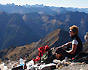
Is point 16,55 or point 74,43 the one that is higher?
point 74,43

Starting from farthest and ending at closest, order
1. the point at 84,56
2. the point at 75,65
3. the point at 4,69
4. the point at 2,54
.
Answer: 1. the point at 2,54
2. the point at 4,69
3. the point at 84,56
4. the point at 75,65

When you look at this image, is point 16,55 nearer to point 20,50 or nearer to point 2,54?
point 20,50

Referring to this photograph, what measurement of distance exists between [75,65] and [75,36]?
1.33m

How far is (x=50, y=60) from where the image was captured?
290 inches

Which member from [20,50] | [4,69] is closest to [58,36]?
[20,50]

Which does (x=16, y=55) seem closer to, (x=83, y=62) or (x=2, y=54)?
(x=2, y=54)

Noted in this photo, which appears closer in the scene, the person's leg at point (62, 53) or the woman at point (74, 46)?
the woman at point (74, 46)

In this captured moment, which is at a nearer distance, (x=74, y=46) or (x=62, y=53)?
(x=74, y=46)

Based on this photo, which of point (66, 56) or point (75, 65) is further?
→ point (66, 56)

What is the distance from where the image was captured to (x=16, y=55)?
10269cm

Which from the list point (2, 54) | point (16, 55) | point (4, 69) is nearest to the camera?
point (4, 69)

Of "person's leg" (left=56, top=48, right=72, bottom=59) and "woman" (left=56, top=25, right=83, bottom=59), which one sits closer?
"woman" (left=56, top=25, right=83, bottom=59)

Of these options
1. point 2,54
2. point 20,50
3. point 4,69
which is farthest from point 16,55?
point 4,69

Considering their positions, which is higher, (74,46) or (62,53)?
(74,46)
